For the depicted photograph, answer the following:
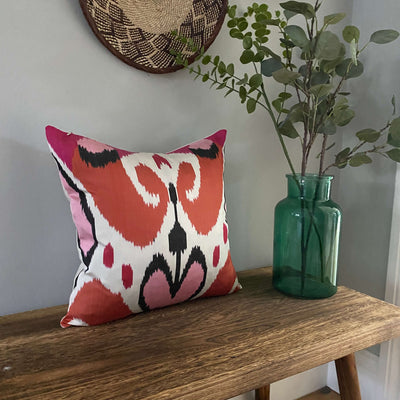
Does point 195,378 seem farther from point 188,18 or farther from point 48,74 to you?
point 188,18

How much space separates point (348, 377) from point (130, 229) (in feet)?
2.32

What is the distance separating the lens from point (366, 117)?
1.41 metres

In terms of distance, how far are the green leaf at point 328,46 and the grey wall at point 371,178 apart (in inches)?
18.7

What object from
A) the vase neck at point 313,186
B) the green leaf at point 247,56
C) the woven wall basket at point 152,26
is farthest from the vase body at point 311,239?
the woven wall basket at point 152,26

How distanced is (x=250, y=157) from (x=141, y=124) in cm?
40

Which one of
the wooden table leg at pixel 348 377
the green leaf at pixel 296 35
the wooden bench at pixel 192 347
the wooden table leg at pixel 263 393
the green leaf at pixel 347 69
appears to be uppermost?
the green leaf at pixel 296 35

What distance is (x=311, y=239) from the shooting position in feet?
3.54

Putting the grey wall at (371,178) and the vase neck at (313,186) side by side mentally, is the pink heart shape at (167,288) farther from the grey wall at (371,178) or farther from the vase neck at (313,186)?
the grey wall at (371,178)

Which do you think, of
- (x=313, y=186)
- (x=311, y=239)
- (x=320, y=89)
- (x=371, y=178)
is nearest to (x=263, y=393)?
(x=311, y=239)

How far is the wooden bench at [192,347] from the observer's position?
68cm

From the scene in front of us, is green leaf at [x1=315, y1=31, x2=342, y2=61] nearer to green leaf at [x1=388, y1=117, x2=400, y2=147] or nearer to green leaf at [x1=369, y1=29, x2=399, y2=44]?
green leaf at [x1=369, y1=29, x2=399, y2=44]

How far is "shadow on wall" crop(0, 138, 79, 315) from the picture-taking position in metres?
0.96

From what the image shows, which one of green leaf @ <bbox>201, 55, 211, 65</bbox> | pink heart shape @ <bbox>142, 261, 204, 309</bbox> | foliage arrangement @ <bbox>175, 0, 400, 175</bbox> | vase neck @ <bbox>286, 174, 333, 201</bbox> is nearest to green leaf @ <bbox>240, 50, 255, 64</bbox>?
foliage arrangement @ <bbox>175, 0, 400, 175</bbox>

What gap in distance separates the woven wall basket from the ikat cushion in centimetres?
30
